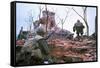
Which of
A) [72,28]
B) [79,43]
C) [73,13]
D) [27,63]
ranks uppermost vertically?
[73,13]

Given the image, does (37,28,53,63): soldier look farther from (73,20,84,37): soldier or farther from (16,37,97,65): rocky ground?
(73,20,84,37): soldier

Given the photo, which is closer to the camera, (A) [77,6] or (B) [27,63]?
(B) [27,63]

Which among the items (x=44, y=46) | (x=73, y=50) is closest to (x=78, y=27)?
(x=73, y=50)

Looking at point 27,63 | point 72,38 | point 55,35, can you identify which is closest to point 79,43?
point 72,38

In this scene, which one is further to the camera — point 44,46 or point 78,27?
point 78,27

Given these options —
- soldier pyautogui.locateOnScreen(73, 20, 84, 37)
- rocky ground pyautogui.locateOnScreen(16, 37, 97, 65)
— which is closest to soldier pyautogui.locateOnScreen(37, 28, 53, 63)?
rocky ground pyautogui.locateOnScreen(16, 37, 97, 65)

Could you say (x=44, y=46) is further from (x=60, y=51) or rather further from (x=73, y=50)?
(x=73, y=50)

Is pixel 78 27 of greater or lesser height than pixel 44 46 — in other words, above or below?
above

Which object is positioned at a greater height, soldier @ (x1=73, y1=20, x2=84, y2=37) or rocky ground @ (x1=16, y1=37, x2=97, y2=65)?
soldier @ (x1=73, y1=20, x2=84, y2=37)

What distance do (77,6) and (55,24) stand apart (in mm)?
304
